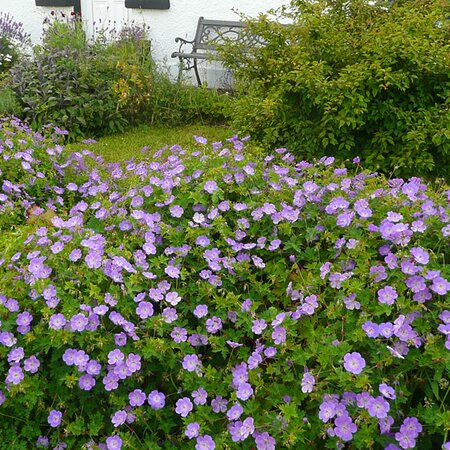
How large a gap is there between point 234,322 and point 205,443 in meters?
0.44

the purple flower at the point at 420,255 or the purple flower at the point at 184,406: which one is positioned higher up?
the purple flower at the point at 420,255

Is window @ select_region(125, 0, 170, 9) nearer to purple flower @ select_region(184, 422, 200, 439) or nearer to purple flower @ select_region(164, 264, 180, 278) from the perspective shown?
purple flower @ select_region(164, 264, 180, 278)

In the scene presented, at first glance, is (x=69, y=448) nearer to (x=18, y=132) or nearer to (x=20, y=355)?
(x=20, y=355)

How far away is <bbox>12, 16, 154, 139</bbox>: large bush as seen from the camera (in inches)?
264

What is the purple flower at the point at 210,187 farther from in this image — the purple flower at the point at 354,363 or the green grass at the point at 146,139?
the green grass at the point at 146,139

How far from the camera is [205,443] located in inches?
78.4

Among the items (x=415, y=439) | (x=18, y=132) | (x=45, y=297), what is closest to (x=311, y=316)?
(x=415, y=439)

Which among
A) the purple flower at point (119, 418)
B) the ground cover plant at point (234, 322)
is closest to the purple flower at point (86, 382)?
the ground cover plant at point (234, 322)

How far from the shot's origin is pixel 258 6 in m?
8.34

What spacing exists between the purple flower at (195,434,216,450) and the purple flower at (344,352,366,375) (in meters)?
0.48

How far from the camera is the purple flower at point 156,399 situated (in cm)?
213

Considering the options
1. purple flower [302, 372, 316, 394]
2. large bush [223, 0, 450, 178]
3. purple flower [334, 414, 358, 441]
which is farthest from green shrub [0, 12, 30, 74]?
purple flower [334, 414, 358, 441]

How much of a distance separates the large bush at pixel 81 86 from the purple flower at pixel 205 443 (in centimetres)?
510

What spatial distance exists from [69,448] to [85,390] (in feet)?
0.67
